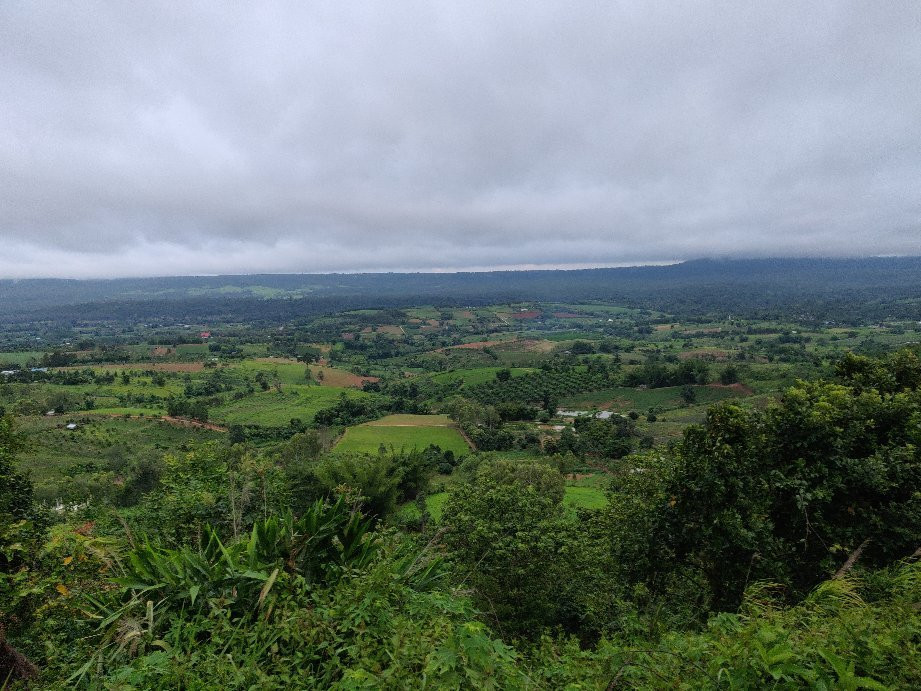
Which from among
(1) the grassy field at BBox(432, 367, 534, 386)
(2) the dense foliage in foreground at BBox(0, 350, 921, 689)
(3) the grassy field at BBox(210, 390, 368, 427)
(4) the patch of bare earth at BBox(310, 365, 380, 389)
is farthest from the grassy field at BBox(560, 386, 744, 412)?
(2) the dense foliage in foreground at BBox(0, 350, 921, 689)

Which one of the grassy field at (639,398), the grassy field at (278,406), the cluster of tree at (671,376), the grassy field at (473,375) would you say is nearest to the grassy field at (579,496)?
the grassy field at (639,398)

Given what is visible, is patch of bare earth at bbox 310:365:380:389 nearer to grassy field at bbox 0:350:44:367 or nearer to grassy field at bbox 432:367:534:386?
grassy field at bbox 432:367:534:386

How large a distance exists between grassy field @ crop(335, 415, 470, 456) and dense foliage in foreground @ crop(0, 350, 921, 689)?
38.8 meters

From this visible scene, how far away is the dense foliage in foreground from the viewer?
120 inches

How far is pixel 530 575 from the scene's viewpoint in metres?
10.1

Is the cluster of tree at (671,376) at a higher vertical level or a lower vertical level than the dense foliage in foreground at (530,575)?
lower

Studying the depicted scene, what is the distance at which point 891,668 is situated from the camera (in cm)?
255

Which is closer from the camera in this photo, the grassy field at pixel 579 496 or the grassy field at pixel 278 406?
the grassy field at pixel 579 496

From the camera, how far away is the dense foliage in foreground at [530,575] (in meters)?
3.04

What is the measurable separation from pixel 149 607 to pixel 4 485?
6.38 m

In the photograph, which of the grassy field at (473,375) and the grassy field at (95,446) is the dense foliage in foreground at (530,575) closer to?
the grassy field at (95,446)

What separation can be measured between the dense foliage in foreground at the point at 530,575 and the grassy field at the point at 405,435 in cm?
3876

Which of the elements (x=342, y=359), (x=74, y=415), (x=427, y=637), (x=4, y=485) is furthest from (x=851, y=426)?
(x=342, y=359)

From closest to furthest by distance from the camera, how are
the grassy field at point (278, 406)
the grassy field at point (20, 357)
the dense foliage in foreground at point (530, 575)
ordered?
the dense foliage in foreground at point (530, 575) → the grassy field at point (278, 406) → the grassy field at point (20, 357)
